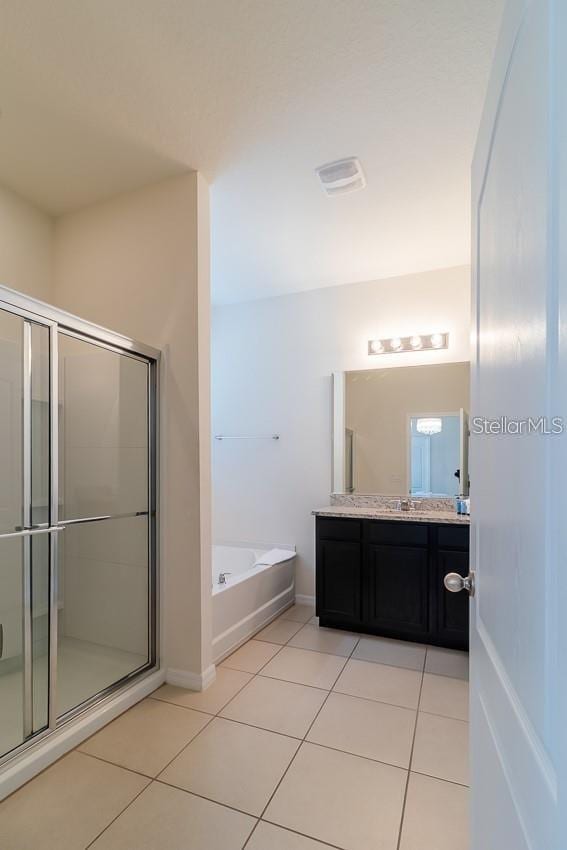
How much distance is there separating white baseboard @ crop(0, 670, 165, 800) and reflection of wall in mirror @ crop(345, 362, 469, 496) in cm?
205

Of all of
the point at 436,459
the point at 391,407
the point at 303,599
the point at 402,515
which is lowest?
the point at 303,599

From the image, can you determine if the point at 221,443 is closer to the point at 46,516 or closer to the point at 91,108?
the point at 46,516

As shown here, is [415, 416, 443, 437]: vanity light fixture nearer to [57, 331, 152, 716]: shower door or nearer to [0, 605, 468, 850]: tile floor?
[0, 605, 468, 850]: tile floor

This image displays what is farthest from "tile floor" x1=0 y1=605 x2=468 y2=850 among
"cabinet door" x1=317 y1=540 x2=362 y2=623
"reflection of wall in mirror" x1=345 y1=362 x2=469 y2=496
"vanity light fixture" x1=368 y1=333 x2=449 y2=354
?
"vanity light fixture" x1=368 y1=333 x2=449 y2=354

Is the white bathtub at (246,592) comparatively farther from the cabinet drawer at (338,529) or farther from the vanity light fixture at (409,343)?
the vanity light fixture at (409,343)

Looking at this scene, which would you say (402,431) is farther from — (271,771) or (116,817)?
(116,817)

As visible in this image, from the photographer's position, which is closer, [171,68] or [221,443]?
[171,68]

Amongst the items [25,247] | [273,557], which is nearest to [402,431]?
[273,557]

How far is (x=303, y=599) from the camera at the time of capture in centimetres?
352

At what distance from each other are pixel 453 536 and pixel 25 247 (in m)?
3.20

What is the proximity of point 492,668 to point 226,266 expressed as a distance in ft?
10.2

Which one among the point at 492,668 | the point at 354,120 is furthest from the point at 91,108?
the point at 492,668

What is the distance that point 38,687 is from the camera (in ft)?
5.75

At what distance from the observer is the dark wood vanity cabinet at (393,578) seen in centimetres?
264
